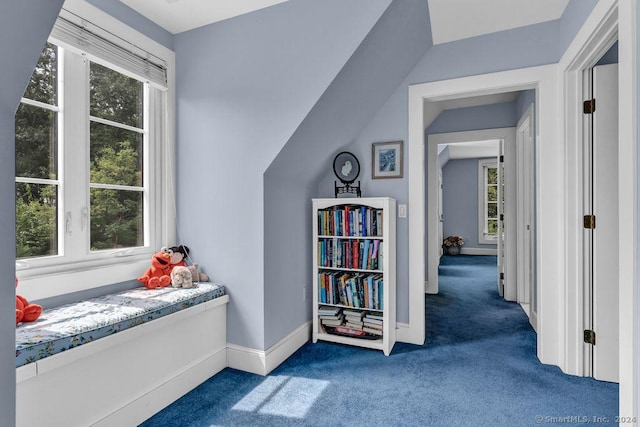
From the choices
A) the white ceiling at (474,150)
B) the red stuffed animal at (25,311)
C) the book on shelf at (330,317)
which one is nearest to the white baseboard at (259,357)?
the book on shelf at (330,317)

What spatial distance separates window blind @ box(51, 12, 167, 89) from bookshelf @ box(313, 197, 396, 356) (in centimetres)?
152

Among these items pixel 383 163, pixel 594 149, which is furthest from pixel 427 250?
pixel 594 149

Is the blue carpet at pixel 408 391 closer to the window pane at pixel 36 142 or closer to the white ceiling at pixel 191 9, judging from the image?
the window pane at pixel 36 142

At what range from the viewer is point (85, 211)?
6.77 ft

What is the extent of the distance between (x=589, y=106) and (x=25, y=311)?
10.8ft

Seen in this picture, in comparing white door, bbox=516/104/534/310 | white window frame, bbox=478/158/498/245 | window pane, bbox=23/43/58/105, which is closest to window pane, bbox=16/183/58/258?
window pane, bbox=23/43/58/105

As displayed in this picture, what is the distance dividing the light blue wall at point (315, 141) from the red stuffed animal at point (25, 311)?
47.2 inches

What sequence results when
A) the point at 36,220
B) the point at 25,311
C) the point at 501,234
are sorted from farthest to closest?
the point at 501,234 < the point at 36,220 < the point at 25,311

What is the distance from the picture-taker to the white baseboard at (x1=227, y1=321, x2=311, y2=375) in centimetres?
229

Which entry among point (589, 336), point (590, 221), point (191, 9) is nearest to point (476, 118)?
point (590, 221)

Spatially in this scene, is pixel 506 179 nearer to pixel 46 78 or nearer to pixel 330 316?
pixel 330 316

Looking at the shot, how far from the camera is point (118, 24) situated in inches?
86.0

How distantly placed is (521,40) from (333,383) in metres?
2.71

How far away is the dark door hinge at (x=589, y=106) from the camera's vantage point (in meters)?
2.15
